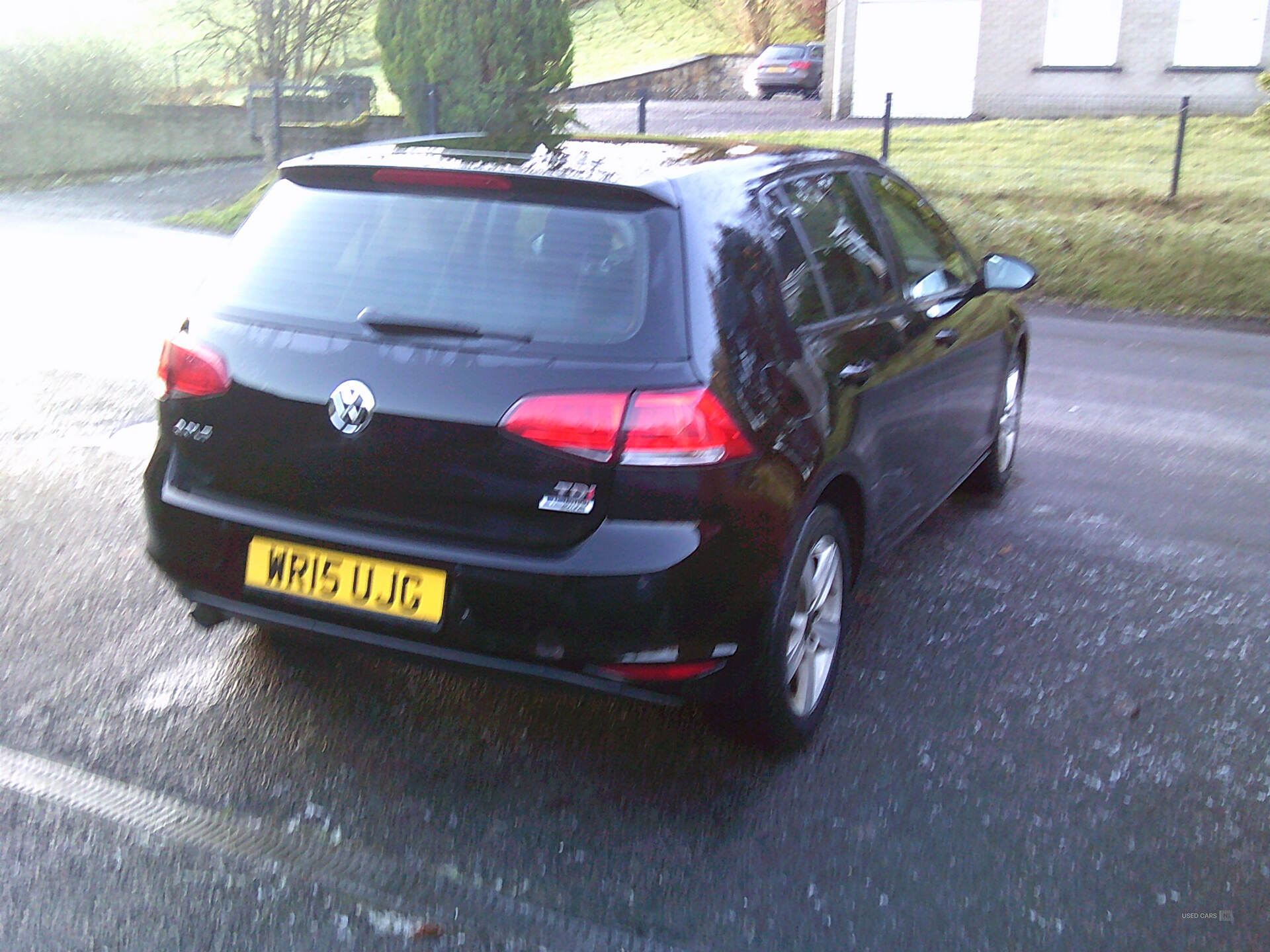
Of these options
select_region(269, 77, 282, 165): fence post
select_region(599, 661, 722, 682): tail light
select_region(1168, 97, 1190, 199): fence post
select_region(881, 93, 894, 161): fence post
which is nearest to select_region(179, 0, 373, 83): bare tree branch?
select_region(269, 77, 282, 165): fence post

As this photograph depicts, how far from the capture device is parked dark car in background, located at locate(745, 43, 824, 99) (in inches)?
1367

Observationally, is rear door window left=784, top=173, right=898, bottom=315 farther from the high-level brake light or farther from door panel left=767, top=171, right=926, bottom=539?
the high-level brake light

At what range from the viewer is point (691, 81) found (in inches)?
1558

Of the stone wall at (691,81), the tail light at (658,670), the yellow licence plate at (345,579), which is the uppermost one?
the yellow licence plate at (345,579)

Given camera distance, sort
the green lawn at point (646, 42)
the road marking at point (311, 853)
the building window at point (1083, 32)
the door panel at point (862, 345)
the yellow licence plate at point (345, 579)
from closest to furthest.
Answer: the road marking at point (311, 853), the yellow licence plate at point (345, 579), the door panel at point (862, 345), the building window at point (1083, 32), the green lawn at point (646, 42)

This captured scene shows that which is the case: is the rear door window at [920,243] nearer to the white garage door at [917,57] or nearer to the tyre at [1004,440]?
the tyre at [1004,440]

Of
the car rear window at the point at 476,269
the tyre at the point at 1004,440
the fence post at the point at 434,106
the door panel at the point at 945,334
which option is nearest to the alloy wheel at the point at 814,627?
the car rear window at the point at 476,269

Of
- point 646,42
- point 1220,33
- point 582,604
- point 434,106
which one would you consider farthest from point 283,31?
point 646,42

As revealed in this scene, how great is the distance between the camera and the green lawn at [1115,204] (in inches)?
511

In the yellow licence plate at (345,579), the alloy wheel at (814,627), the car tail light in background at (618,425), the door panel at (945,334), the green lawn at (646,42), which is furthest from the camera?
the green lawn at (646,42)

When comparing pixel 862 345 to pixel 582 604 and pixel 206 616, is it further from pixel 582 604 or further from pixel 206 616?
Result: pixel 206 616

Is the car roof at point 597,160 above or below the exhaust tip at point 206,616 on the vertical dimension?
above

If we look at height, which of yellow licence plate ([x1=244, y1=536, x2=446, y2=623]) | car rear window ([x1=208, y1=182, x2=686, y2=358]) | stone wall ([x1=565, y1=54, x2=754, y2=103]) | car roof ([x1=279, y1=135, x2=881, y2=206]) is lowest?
stone wall ([x1=565, y1=54, x2=754, y2=103])

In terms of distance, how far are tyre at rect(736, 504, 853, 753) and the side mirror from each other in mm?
1746
